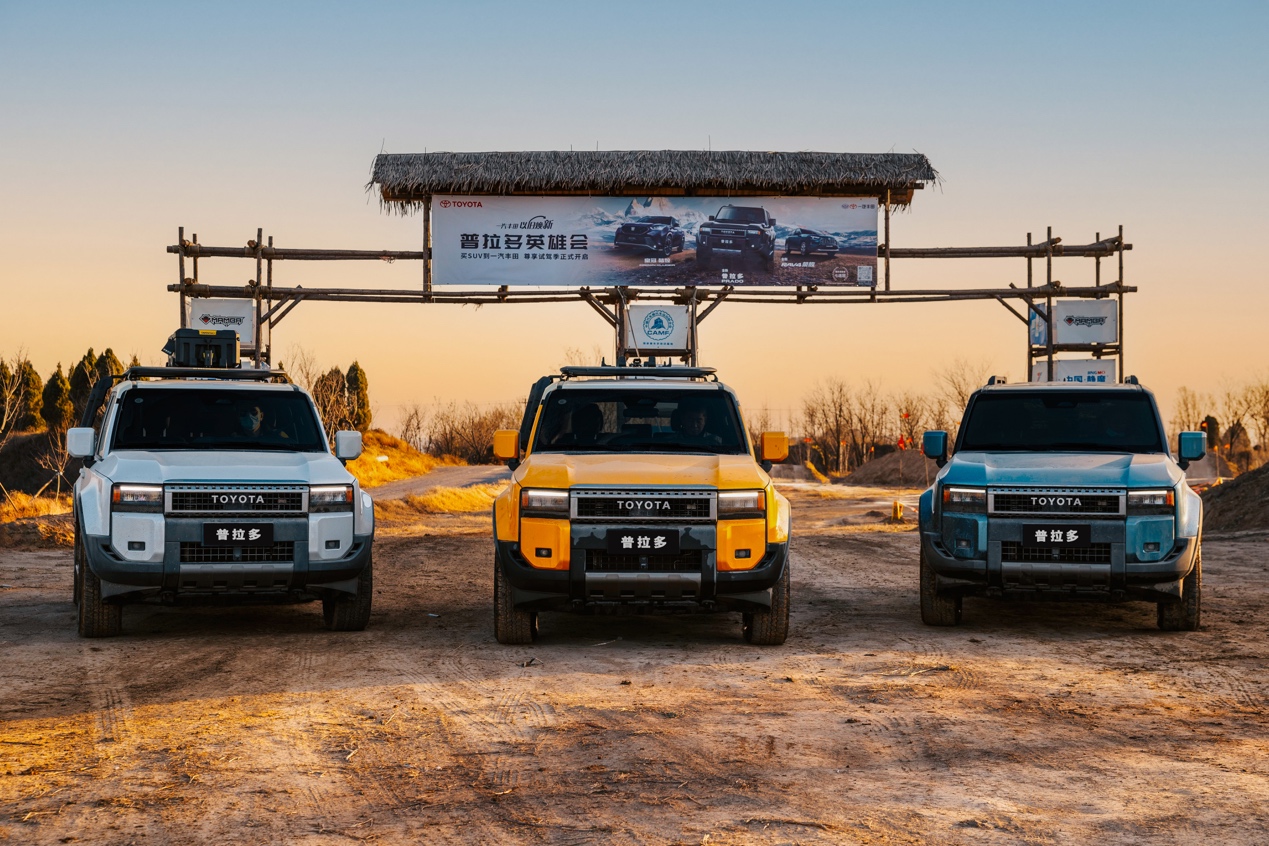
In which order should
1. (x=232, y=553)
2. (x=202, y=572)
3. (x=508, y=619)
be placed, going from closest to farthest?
(x=202, y=572), (x=232, y=553), (x=508, y=619)

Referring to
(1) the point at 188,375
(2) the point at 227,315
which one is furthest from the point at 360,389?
(1) the point at 188,375

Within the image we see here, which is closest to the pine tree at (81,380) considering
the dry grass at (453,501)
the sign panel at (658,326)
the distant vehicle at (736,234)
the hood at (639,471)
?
the dry grass at (453,501)

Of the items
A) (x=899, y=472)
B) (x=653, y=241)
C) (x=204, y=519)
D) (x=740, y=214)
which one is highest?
(x=740, y=214)

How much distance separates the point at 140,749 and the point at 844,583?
33.1ft

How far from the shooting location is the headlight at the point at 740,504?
9664 millimetres

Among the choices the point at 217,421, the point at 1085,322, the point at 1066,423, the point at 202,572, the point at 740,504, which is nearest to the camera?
the point at 740,504

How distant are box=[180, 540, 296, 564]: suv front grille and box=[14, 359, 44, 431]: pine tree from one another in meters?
51.3

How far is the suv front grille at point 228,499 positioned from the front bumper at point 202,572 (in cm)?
12

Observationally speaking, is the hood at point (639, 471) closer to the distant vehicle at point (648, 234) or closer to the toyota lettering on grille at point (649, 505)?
the toyota lettering on grille at point (649, 505)

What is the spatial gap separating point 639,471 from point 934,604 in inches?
126

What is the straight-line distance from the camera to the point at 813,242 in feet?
87.0

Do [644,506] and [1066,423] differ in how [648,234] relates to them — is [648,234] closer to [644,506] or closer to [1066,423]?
[1066,423]

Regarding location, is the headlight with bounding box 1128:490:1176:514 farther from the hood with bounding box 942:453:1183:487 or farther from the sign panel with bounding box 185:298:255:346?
the sign panel with bounding box 185:298:255:346

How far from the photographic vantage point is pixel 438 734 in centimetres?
714
